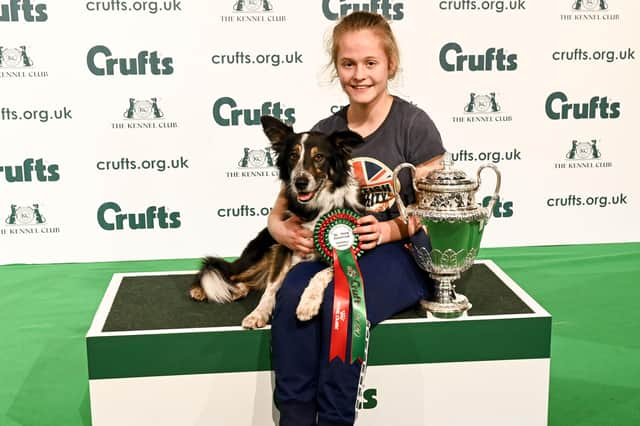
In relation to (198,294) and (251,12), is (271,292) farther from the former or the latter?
(251,12)

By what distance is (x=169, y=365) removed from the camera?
215 cm

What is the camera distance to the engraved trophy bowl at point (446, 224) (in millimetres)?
2166

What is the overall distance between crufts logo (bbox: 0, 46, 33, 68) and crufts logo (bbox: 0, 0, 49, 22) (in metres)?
0.17

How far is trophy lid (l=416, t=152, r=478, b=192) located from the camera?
2.16 meters

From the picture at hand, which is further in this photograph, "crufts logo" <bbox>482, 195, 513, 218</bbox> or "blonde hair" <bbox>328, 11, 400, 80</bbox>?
"crufts logo" <bbox>482, 195, 513, 218</bbox>

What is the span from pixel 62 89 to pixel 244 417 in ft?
9.33

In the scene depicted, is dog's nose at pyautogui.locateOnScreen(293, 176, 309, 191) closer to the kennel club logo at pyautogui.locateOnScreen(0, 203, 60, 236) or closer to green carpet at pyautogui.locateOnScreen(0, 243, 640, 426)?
green carpet at pyautogui.locateOnScreen(0, 243, 640, 426)

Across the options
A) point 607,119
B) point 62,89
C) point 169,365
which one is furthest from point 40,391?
point 607,119

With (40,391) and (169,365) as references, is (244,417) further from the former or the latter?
(40,391)

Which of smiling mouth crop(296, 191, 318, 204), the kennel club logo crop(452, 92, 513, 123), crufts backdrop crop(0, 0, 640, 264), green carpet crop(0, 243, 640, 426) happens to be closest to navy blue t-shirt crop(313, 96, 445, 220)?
smiling mouth crop(296, 191, 318, 204)

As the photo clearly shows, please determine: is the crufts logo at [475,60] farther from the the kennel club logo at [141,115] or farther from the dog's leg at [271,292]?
the dog's leg at [271,292]

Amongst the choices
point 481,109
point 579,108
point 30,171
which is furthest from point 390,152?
point 30,171

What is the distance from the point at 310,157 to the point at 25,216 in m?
2.90

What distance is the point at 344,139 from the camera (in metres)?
2.24
